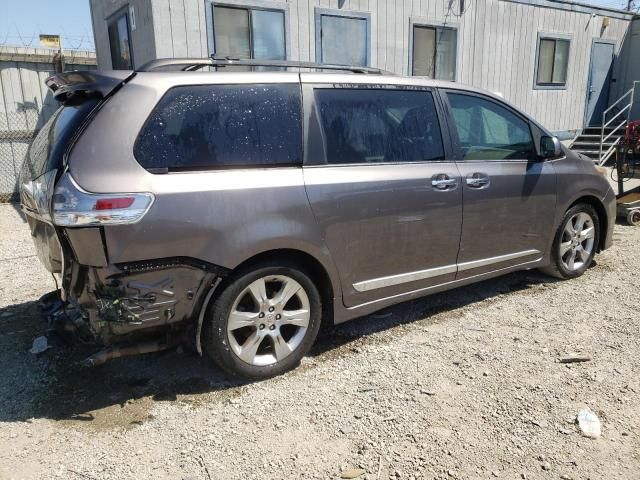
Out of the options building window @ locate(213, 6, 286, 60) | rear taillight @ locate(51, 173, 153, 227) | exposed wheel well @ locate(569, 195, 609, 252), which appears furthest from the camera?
building window @ locate(213, 6, 286, 60)

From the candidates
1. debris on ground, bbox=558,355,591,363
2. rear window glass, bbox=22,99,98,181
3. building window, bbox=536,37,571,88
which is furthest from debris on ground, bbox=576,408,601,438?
building window, bbox=536,37,571,88

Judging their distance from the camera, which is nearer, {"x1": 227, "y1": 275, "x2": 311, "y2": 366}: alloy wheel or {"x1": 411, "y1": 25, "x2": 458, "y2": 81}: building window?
{"x1": 227, "y1": 275, "x2": 311, "y2": 366}: alloy wheel

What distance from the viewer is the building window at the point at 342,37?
8227 millimetres

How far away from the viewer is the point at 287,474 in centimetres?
239

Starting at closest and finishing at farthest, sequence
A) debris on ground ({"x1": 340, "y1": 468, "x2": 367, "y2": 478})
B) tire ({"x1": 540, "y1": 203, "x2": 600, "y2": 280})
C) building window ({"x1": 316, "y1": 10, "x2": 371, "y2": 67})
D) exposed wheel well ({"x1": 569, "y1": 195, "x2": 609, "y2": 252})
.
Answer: debris on ground ({"x1": 340, "y1": 468, "x2": 367, "y2": 478}) → tire ({"x1": 540, "y1": 203, "x2": 600, "y2": 280}) → exposed wheel well ({"x1": 569, "y1": 195, "x2": 609, "y2": 252}) → building window ({"x1": 316, "y1": 10, "x2": 371, "y2": 67})

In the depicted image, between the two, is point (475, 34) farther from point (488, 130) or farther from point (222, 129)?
point (222, 129)

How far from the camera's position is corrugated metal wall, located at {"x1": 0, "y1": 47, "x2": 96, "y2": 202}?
917 cm

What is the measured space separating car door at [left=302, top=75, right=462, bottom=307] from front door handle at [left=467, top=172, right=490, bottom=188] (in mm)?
121

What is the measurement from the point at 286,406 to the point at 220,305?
26.7 inches

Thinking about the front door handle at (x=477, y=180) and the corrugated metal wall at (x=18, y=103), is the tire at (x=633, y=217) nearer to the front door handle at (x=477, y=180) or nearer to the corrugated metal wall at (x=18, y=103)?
the front door handle at (x=477, y=180)

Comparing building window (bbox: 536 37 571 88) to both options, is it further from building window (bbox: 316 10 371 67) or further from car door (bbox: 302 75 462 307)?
car door (bbox: 302 75 462 307)

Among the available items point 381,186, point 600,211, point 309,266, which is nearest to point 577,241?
point 600,211

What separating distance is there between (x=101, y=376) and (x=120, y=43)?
6923mm

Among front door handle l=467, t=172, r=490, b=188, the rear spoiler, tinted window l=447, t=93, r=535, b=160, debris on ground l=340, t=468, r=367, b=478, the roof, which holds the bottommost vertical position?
debris on ground l=340, t=468, r=367, b=478
